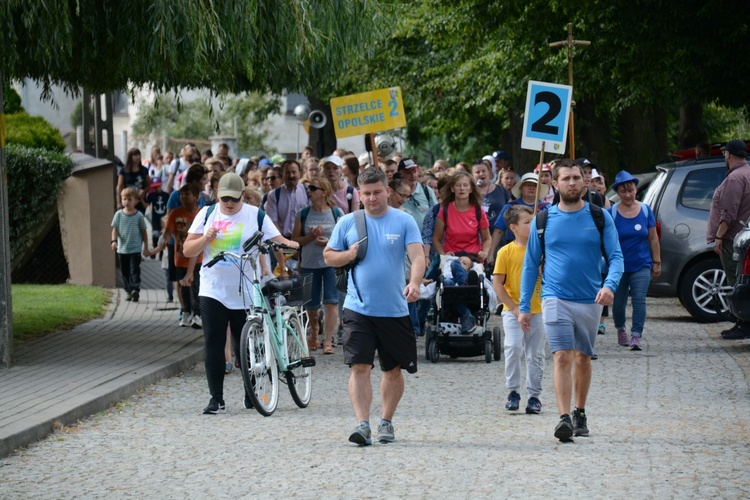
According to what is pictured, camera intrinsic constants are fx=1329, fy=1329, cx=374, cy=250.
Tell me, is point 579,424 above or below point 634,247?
below

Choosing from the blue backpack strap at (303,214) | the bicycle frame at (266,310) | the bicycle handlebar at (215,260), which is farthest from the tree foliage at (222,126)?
the bicycle handlebar at (215,260)

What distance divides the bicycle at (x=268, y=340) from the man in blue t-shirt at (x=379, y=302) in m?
1.28

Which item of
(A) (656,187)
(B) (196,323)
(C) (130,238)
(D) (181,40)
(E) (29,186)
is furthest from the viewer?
(E) (29,186)

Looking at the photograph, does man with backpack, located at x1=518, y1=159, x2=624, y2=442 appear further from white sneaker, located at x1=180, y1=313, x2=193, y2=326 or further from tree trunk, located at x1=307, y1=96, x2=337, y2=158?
tree trunk, located at x1=307, y1=96, x2=337, y2=158

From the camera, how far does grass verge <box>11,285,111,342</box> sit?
14.7 m

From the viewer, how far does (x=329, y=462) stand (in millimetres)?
7652

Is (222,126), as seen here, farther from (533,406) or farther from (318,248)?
(533,406)

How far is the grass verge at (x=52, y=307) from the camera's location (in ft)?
48.2

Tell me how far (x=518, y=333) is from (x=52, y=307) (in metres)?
8.34

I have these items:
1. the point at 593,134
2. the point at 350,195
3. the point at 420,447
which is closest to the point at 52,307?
the point at 350,195

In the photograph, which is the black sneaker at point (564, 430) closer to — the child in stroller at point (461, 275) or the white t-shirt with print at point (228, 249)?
the white t-shirt with print at point (228, 249)

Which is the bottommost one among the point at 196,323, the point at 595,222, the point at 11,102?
the point at 196,323

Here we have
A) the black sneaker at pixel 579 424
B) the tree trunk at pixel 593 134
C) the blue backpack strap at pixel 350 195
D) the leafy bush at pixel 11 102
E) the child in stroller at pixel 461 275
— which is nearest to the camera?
the black sneaker at pixel 579 424

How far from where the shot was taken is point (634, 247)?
13.8 m
